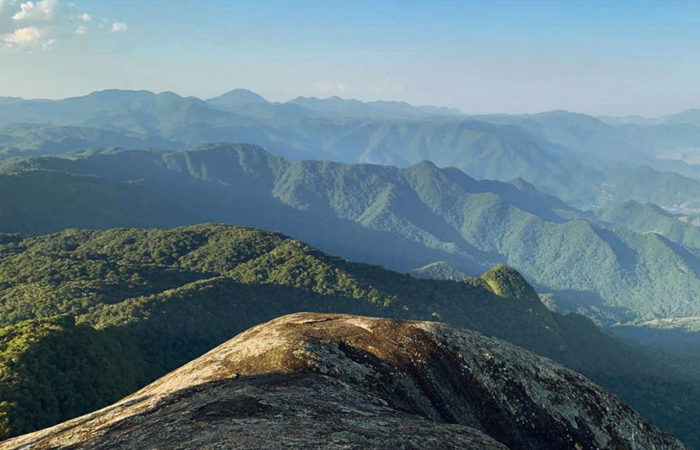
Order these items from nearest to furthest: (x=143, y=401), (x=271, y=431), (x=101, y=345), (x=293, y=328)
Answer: (x=271, y=431), (x=143, y=401), (x=293, y=328), (x=101, y=345)

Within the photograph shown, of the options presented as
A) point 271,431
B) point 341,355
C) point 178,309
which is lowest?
point 178,309

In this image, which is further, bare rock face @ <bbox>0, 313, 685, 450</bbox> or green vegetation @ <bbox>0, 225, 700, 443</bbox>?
green vegetation @ <bbox>0, 225, 700, 443</bbox>

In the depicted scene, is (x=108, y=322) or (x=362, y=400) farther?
(x=108, y=322)

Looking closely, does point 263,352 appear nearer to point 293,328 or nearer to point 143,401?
point 293,328

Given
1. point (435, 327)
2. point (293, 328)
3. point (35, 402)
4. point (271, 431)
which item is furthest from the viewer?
point (35, 402)

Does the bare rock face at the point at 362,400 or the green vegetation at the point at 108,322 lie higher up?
the bare rock face at the point at 362,400

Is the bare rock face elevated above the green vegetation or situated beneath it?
elevated above

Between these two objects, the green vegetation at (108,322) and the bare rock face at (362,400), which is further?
the green vegetation at (108,322)

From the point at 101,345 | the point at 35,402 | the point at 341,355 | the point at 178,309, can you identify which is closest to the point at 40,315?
the point at 178,309
